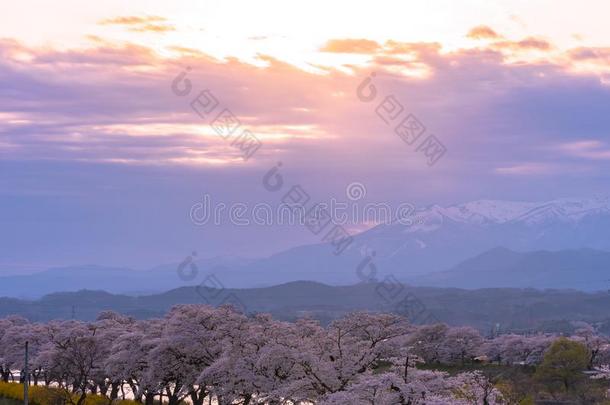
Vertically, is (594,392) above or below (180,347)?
below

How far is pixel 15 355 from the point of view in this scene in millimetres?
110875

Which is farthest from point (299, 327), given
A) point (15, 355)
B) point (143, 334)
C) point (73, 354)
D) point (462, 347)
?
point (462, 347)

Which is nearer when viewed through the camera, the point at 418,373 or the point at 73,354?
the point at 418,373

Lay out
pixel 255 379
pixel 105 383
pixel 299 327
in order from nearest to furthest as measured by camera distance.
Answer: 1. pixel 255 379
2. pixel 299 327
3. pixel 105 383

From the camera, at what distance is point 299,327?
74.2m

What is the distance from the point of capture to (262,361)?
61.1m

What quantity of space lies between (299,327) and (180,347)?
33.9 feet

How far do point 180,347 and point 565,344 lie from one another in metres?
62.7

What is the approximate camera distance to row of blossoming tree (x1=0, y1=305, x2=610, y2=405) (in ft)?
152

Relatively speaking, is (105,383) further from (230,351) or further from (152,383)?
(230,351)

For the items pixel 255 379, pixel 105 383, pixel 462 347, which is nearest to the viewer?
pixel 255 379

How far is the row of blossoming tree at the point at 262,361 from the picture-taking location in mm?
46219

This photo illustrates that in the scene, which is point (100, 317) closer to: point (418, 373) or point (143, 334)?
point (143, 334)

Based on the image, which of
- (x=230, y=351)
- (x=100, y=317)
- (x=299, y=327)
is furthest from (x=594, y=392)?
(x=100, y=317)
